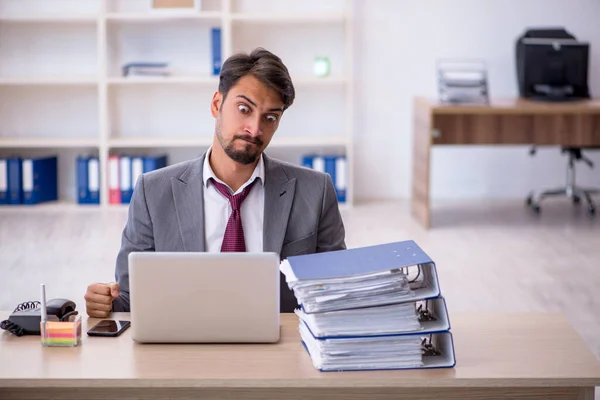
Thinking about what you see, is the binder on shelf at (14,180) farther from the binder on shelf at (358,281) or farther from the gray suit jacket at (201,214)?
the binder on shelf at (358,281)

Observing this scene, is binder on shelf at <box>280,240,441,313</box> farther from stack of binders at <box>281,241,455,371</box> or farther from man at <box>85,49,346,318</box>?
man at <box>85,49,346,318</box>

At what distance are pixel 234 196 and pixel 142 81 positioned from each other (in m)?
4.43

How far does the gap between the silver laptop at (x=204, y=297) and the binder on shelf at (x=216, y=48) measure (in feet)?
16.1

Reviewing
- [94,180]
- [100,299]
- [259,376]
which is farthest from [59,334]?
[94,180]

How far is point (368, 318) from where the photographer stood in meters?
1.89

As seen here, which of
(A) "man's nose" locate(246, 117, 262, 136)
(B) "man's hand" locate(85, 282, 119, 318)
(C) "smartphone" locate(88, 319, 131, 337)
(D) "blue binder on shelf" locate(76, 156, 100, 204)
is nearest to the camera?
(C) "smartphone" locate(88, 319, 131, 337)

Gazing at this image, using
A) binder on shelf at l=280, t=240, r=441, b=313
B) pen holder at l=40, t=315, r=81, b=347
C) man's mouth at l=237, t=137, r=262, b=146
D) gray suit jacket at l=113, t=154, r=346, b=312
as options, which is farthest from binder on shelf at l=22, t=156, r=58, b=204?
binder on shelf at l=280, t=240, r=441, b=313

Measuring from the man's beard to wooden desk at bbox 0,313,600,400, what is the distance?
0.58 meters

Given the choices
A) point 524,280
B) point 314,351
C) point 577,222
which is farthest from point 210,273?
point 577,222

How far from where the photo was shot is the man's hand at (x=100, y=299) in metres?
2.22

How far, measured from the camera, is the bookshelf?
6.82 meters

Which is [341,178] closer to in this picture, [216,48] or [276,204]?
[216,48]

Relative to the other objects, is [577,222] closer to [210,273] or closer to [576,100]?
[576,100]

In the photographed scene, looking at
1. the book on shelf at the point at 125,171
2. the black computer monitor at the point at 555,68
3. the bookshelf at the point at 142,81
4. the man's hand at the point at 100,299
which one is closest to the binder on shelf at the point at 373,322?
the man's hand at the point at 100,299
